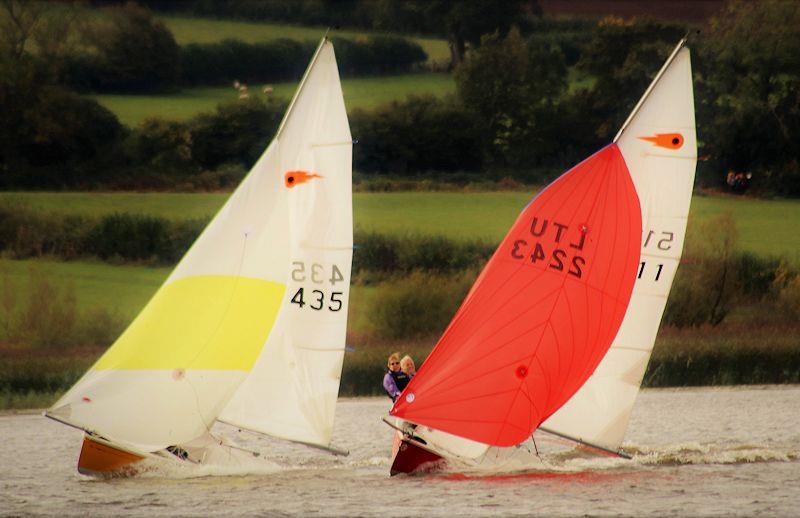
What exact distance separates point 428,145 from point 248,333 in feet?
87.1

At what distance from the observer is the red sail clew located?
2097 centimetres

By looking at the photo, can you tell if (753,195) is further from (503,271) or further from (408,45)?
(503,271)

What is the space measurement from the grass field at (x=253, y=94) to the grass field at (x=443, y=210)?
267cm

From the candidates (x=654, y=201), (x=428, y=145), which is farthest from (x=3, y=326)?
(x=654, y=201)

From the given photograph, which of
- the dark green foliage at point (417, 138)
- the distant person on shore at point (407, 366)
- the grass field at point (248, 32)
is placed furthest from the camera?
the grass field at point (248, 32)

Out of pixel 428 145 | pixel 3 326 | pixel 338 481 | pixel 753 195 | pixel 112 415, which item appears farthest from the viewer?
pixel 428 145

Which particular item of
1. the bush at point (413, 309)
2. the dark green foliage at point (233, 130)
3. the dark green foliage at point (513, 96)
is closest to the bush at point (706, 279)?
the bush at point (413, 309)

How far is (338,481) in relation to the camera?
73.4 feet

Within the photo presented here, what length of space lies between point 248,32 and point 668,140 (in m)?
28.6

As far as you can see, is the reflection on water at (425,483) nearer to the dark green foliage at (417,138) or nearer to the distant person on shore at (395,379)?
the distant person on shore at (395,379)

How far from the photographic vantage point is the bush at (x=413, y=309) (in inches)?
1521

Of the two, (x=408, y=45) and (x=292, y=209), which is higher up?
(x=408, y=45)

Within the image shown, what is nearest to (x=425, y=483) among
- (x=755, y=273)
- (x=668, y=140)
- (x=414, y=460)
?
(x=414, y=460)

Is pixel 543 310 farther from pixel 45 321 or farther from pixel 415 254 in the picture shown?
pixel 415 254
